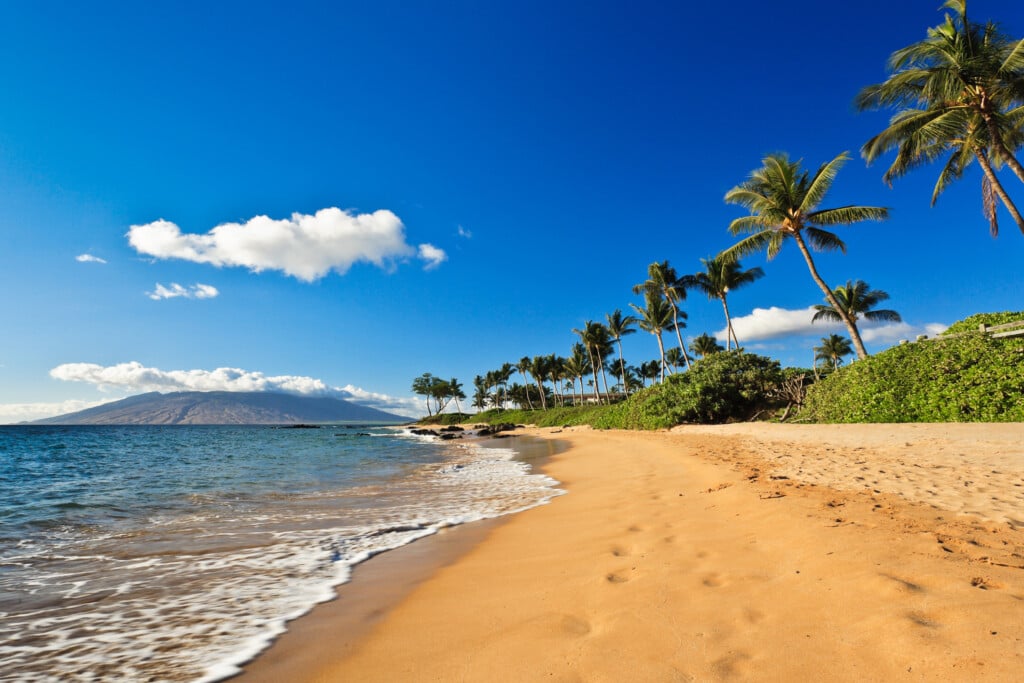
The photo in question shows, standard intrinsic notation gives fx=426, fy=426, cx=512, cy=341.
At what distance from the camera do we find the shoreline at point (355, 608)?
2721 millimetres

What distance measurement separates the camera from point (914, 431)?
1062 cm

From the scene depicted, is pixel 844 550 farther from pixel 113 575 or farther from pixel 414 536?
pixel 113 575

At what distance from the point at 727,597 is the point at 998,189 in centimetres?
2073

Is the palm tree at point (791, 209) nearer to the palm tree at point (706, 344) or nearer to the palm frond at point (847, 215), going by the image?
the palm frond at point (847, 215)

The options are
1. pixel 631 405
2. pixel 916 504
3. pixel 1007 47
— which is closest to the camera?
pixel 916 504

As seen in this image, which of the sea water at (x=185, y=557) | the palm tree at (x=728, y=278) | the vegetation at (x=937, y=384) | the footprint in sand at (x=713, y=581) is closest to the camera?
the sea water at (x=185, y=557)

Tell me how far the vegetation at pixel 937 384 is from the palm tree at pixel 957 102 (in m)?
5.79

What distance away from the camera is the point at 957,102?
15117 mm

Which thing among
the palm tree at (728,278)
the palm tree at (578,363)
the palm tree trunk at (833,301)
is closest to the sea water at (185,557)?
the palm tree trunk at (833,301)

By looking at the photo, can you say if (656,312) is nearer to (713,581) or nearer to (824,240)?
(824,240)

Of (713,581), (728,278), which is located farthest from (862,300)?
(713,581)

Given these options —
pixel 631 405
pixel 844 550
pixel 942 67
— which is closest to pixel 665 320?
pixel 631 405

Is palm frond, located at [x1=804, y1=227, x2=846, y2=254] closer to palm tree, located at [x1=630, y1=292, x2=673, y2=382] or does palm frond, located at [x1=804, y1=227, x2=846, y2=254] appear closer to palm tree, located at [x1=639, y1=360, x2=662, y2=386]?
palm tree, located at [x1=630, y1=292, x2=673, y2=382]

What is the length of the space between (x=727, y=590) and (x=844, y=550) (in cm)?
110
